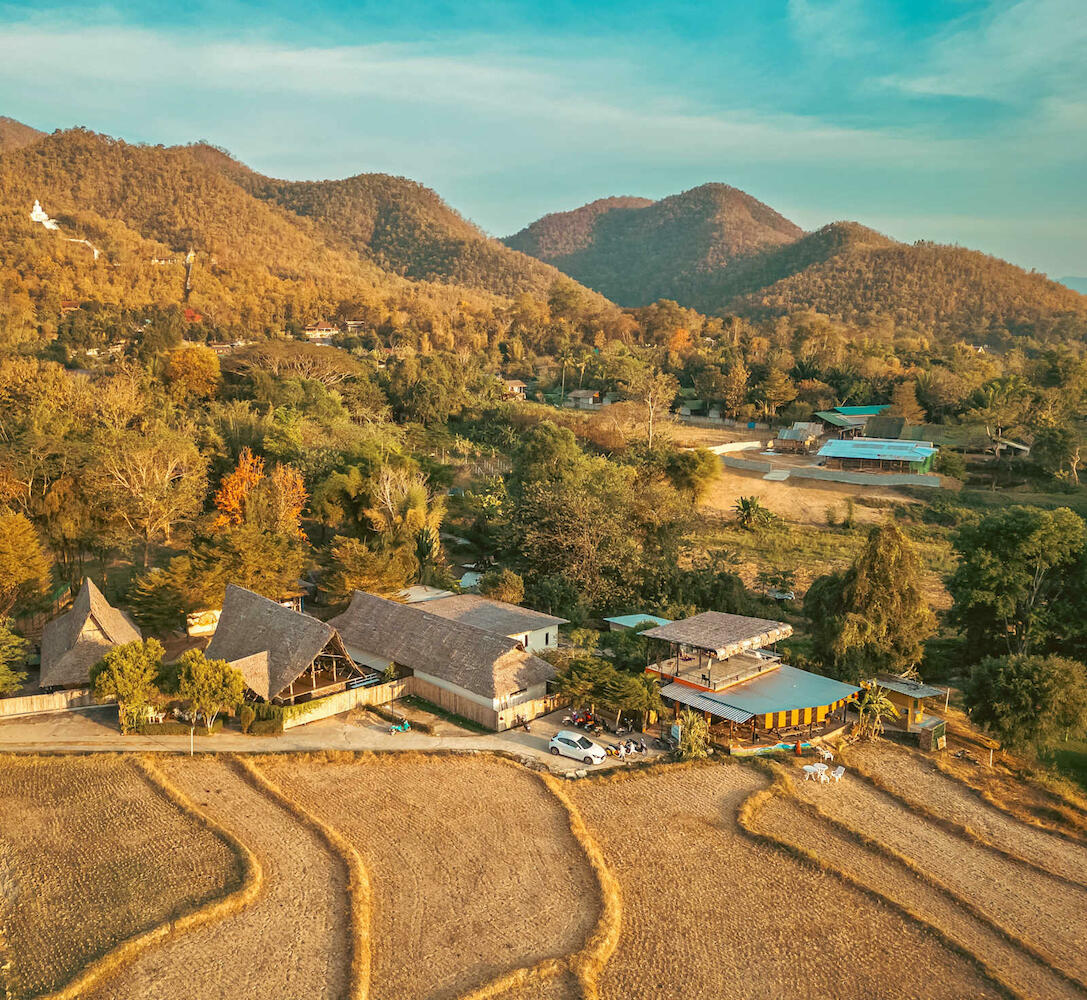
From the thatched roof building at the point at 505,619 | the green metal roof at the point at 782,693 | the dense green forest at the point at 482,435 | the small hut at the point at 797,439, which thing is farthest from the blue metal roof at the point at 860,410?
the green metal roof at the point at 782,693


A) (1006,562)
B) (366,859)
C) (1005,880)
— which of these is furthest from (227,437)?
(1005,880)

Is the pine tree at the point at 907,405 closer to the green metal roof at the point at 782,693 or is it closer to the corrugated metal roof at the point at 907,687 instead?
the corrugated metal roof at the point at 907,687

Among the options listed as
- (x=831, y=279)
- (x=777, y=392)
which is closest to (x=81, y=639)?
(x=777, y=392)

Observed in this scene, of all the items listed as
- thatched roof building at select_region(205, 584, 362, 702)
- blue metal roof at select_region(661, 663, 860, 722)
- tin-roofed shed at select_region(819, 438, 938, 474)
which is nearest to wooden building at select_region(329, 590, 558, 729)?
thatched roof building at select_region(205, 584, 362, 702)

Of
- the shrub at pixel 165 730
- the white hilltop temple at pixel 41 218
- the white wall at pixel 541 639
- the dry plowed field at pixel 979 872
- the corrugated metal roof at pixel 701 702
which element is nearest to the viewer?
the dry plowed field at pixel 979 872

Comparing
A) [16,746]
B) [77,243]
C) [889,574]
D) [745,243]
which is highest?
[745,243]

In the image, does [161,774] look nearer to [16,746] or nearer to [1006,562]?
[16,746]

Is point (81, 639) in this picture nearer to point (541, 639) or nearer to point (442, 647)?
point (442, 647)

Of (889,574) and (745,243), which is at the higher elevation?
(745,243)
